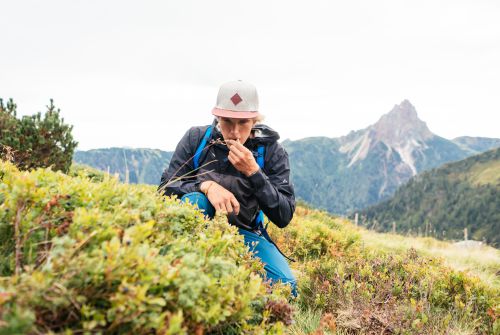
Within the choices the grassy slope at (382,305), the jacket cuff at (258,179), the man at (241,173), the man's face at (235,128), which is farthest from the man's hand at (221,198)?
the grassy slope at (382,305)

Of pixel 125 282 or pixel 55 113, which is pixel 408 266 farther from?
pixel 55 113

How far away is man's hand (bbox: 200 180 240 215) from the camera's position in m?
4.01

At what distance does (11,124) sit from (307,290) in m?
9.58

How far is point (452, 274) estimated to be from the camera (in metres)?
5.17

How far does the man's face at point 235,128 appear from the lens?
4402 millimetres

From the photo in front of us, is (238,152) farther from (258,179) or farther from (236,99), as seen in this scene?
(236,99)

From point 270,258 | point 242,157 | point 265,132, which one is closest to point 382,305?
point 270,258

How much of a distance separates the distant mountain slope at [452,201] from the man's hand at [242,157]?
13982 cm

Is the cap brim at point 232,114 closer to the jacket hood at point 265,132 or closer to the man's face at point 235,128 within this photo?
the man's face at point 235,128

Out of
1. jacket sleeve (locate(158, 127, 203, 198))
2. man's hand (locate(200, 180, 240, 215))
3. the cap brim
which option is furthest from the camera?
jacket sleeve (locate(158, 127, 203, 198))

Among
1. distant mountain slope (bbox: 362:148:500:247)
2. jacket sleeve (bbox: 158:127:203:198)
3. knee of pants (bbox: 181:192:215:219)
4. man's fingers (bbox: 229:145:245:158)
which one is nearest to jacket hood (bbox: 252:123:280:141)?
jacket sleeve (bbox: 158:127:203:198)

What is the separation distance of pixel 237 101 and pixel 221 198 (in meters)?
1.14

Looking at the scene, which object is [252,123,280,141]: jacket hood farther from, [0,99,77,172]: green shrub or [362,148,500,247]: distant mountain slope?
[362,148,500,247]: distant mountain slope

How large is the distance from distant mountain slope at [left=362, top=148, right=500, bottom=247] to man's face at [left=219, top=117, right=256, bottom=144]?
13955 centimetres
